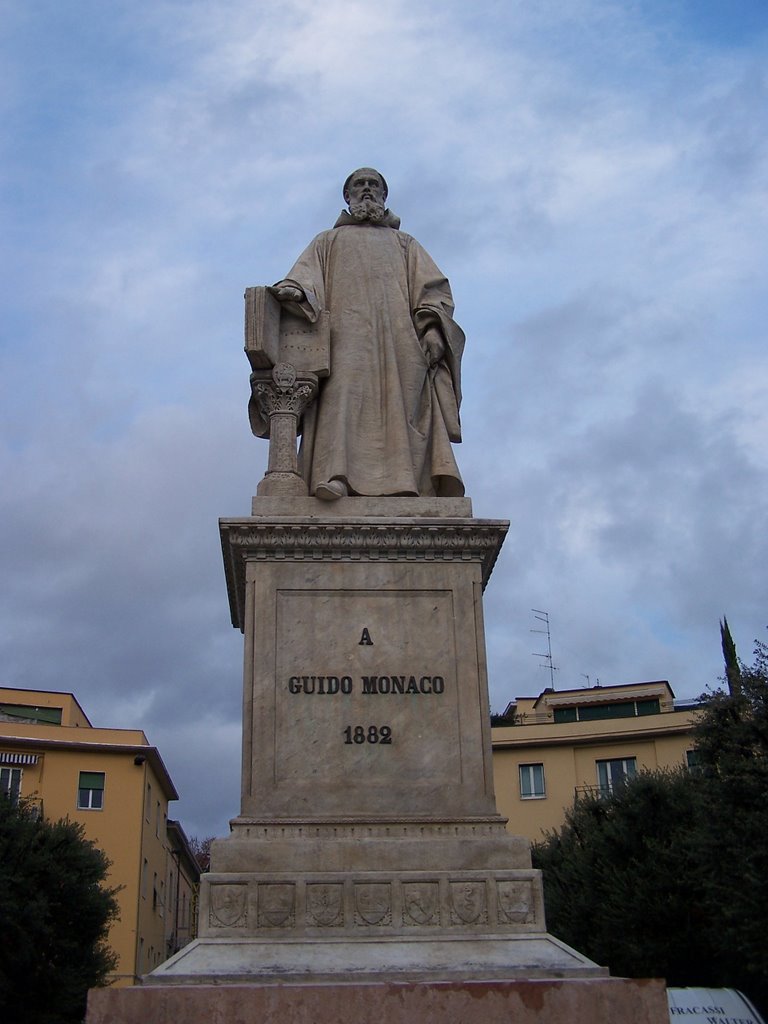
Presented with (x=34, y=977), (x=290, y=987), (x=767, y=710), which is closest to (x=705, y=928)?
(x=767, y=710)

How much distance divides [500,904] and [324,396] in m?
4.95

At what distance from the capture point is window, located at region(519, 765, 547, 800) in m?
47.2

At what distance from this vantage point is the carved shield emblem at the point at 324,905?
8.17m

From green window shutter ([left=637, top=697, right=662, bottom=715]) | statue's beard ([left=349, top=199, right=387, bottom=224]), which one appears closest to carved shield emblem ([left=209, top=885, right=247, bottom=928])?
statue's beard ([left=349, top=199, right=387, bottom=224])

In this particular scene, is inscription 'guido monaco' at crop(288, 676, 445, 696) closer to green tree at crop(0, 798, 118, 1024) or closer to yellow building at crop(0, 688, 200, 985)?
green tree at crop(0, 798, 118, 1024)

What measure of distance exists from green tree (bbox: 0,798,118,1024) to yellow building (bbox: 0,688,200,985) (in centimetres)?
1652

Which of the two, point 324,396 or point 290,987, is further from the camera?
point 324,396

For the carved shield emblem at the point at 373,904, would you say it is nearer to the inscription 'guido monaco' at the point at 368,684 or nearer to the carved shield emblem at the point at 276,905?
the carved shield emblem at the point at 276,905

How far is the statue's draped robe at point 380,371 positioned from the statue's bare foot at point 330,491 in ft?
0.39

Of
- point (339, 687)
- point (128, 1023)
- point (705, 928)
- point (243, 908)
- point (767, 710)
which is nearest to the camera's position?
point (128, 1023)

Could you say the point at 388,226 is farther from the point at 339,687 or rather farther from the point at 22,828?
the point at 22,828

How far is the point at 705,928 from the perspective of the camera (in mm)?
23391

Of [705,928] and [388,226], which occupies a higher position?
[388,226]

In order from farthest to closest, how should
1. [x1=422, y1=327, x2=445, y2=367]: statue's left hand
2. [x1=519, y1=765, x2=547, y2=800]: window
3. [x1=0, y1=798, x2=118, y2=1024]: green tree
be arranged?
[x1=519, y1=765, x2=547, y2=800]: window, [x1=0, y1=798, x2=118, y2=1024]: green tree, [x1=422, y1=327, x2=445, y2=367]: statue's left hand
